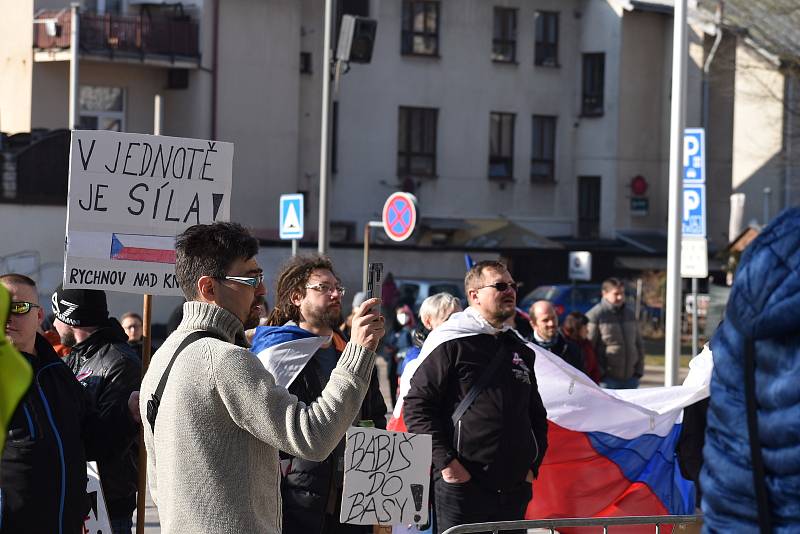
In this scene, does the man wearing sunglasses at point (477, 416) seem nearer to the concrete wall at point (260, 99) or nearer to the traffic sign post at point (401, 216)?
the traffic sign post at point (401, 216)

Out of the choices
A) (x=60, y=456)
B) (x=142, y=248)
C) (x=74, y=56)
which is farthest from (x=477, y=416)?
(x=74, y=56)

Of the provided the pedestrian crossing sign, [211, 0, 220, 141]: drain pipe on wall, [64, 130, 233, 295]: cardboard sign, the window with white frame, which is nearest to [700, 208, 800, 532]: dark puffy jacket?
[64, 130, 233, 295]: cardboard sign

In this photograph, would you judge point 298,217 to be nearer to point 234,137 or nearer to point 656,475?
point 656,475

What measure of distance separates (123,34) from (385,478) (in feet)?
106

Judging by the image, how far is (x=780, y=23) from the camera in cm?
3159

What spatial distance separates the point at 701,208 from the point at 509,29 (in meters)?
30.4

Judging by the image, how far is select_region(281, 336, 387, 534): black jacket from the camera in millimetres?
6066

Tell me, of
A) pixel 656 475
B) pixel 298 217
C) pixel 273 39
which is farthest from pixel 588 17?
pixel 656 475

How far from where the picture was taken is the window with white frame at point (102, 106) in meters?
37.8

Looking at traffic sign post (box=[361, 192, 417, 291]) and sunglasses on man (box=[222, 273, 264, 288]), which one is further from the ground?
traffic sign post (box=[361, 192, 417, 291])

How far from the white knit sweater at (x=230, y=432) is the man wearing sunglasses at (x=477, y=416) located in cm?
280

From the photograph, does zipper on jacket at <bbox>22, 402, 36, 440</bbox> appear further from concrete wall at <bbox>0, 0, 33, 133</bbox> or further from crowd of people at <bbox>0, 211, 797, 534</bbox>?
concrete wall at <bbox>0, 0, 33, 133</bbox>

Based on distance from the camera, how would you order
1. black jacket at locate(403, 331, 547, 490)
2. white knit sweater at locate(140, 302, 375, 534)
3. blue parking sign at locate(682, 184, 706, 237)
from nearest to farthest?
white knit sweater at locate(140, 302, 375, 534)
black jacket at locate(403, 331, 547, 490)
blue parking sign at locate(682, 184, 706, 237)

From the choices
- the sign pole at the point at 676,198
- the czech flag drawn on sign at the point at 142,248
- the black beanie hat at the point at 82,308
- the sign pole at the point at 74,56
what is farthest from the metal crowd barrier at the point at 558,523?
the sign pole at the point at 74,56
